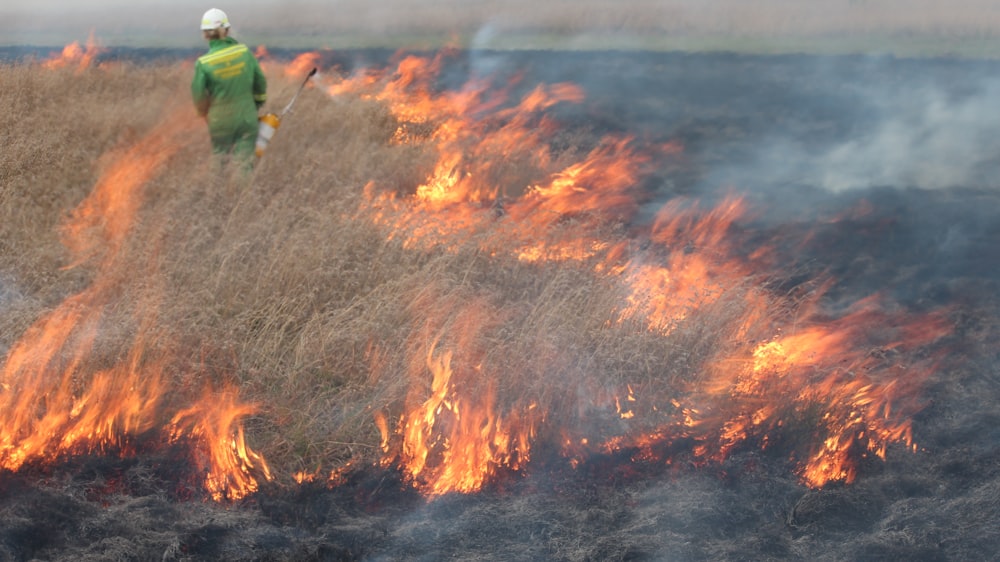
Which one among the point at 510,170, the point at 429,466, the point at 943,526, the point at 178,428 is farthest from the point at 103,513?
the point at 510,170

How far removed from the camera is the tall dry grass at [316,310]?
494cm

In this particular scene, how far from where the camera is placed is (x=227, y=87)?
26.6 ft

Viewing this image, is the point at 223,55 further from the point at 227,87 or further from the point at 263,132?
the point at 263,132

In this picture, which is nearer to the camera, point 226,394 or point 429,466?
point 429,466

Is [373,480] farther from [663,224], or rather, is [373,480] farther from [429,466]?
[663,224]

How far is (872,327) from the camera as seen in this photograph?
5844 mm

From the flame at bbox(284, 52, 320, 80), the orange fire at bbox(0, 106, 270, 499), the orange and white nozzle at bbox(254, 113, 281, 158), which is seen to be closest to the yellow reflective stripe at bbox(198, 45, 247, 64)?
the orange and white nozzle at bbox(254, 113, 281, 158)

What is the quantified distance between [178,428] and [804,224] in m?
5.20

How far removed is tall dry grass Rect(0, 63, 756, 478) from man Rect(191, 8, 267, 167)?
0.33 meters

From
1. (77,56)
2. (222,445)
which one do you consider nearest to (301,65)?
(77,56)

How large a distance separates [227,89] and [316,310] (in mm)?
3468

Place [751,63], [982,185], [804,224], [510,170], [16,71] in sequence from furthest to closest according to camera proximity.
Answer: [751,63] → [16,71] → [510,170] → [982,185] → [804,224]

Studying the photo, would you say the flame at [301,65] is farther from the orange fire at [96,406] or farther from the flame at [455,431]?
the flame at [455,431]

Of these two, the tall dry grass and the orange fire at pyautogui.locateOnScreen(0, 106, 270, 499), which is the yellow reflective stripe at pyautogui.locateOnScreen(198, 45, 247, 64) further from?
the orange fire at pyautogui.locateOnScreen(0, 106, 270, 499)
